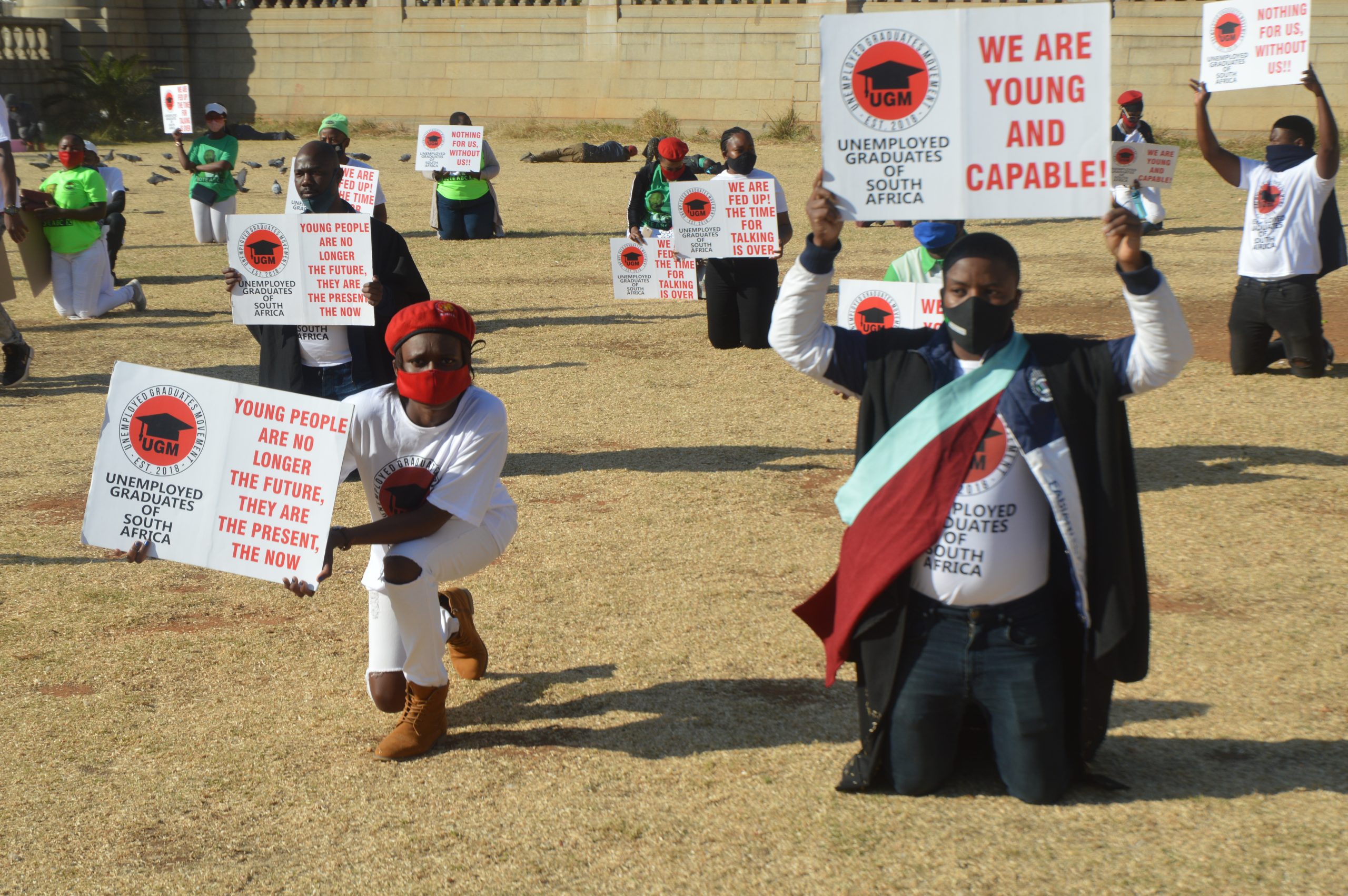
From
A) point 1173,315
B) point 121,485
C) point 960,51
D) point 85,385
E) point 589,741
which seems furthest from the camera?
point 85,385

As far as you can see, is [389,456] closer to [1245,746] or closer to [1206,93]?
[1245,746]

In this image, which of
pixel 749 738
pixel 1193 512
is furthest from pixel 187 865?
pixel 1193 512

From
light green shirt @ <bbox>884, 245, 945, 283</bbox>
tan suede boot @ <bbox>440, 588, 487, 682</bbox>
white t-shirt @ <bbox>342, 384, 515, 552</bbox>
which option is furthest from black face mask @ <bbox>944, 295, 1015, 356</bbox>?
light green shirt @ <bbox>884, 245, 945, 283</bbox>

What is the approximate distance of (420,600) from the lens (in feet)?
14.4

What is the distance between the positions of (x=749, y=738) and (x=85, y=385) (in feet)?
25.8

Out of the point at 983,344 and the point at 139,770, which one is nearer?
the point at 983,344

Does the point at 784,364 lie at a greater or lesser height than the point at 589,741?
greater

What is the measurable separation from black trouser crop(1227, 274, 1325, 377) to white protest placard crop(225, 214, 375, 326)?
6566 millimetres

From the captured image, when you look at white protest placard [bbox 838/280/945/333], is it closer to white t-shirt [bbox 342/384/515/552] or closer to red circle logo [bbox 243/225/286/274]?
red circle logo [bbox 243/225/286/274]

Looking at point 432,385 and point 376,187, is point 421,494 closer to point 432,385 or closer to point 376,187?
point 432,385

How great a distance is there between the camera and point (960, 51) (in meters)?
3.84

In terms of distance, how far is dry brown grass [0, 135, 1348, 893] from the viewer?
3846mm

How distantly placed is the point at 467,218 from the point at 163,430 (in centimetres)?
1437

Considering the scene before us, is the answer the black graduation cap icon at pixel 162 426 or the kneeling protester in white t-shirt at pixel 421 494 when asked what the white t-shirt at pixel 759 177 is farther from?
the black graduation cap icon at pixel 162 426
